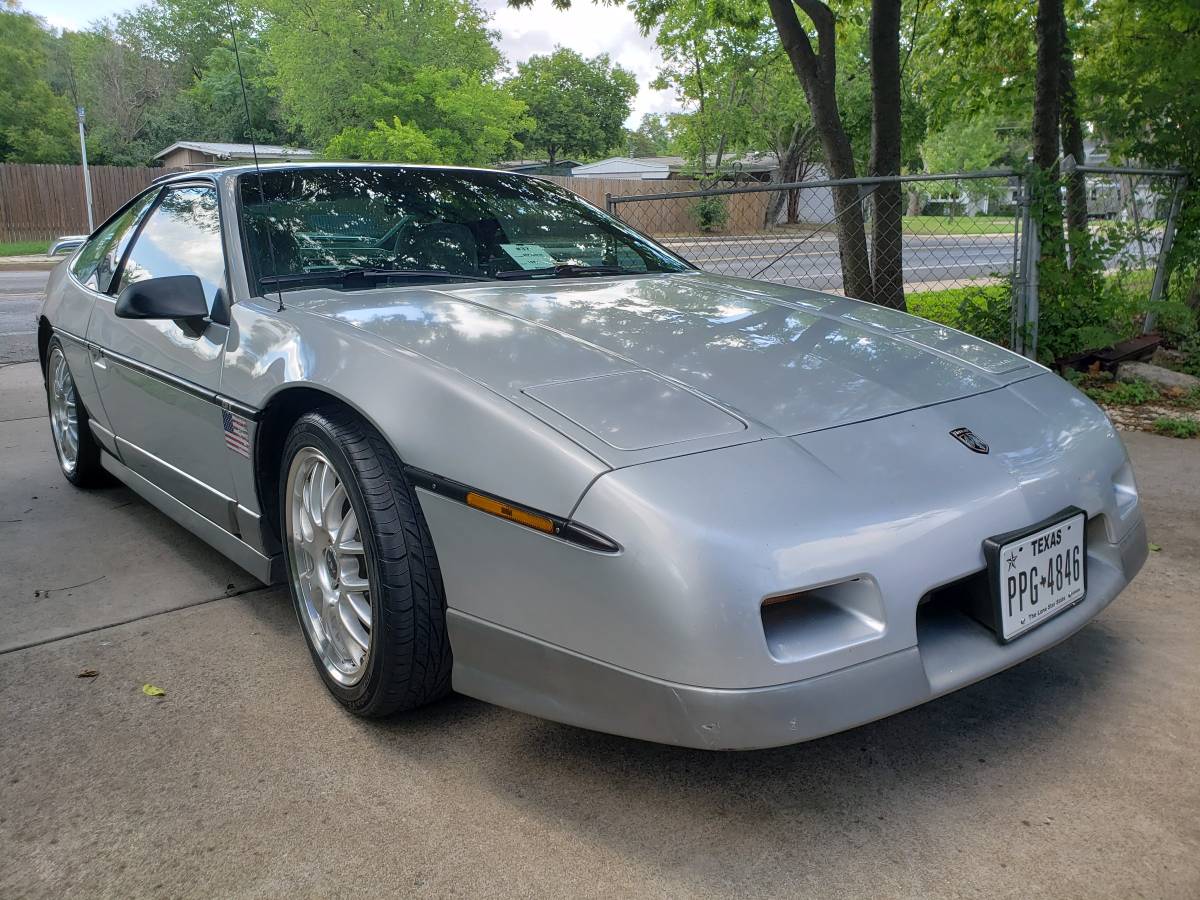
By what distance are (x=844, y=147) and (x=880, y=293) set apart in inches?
83.2

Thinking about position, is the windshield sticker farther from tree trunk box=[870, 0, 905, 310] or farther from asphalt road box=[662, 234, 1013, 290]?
Result: tree trunk box=[870, 0, 905, 310]

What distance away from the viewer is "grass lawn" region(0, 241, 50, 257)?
2373 cm

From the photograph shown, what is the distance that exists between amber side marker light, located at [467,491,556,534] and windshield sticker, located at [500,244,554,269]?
4.47 ft

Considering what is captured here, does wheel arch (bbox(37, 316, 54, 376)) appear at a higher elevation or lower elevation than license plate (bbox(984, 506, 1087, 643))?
higher

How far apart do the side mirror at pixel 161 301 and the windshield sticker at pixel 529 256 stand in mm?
950

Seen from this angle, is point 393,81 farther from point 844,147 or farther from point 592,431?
point 592,431

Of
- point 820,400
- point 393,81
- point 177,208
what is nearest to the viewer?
point 820,400

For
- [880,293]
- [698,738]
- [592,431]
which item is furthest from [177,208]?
[880,293]

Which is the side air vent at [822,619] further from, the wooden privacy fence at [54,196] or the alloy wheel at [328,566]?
the wooden privacy fence at [54,196]

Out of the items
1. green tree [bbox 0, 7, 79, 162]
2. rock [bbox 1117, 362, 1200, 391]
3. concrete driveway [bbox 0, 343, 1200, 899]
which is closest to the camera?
concrete driveway [bbox 0, 343, 1200, 899]

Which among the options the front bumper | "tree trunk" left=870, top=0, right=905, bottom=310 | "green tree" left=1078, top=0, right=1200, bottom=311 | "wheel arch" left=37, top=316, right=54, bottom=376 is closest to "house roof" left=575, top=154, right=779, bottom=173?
"tree trunk" left=870, top=0, right=905, bottom=310

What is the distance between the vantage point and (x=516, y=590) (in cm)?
188

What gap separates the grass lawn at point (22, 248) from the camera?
2373 centimetres

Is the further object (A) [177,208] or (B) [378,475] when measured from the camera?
(A) [177,208]
